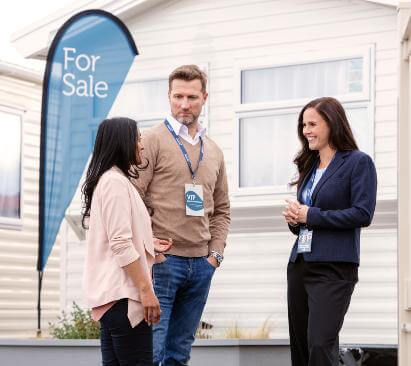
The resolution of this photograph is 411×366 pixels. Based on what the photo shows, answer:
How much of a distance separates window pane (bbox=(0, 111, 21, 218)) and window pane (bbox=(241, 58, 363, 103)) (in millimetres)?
5273

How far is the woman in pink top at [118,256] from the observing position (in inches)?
179

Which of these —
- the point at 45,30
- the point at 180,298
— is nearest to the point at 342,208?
the point at 180,298

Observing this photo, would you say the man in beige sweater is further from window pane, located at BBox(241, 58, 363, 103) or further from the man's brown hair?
window pane, located at BBox(241, 58, 363, 103)

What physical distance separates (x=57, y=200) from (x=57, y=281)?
6388 millimetres

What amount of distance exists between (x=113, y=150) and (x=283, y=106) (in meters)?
6.86

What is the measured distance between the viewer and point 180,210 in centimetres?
→ 560

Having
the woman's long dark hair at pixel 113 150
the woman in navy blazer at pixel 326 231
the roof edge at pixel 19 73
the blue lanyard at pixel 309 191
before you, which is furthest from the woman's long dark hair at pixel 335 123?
the roof edge at pixel 19 73

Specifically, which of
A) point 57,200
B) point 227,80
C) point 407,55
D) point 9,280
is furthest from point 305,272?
point 9,280

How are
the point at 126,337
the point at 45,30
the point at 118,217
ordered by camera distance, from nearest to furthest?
1. the point at 126,337
2. the point at 118,217
3. the point at 45,30

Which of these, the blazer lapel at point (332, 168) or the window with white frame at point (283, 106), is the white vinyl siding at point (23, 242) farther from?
the blazer lapel at point (332, 168)

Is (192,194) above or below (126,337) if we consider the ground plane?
above

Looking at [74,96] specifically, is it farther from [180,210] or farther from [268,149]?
[180,210]

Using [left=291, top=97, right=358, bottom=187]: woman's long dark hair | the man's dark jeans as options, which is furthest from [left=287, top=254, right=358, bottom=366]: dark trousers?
[left=291, top=97, right=358, bottom=187]: woman's long dark hair

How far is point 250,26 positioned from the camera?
39.4 ft
